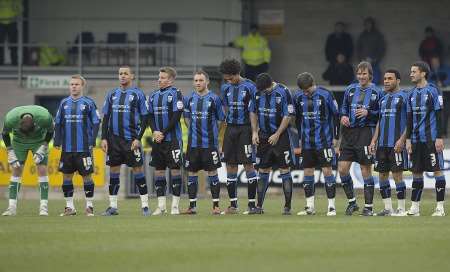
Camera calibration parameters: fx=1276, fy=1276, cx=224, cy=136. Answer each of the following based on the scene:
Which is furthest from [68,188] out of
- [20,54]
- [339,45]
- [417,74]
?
[339,45]

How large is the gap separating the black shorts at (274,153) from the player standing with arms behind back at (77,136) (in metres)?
2.50

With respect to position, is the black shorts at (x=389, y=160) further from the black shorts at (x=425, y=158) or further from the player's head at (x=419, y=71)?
the player's head at (x=419, y=71)

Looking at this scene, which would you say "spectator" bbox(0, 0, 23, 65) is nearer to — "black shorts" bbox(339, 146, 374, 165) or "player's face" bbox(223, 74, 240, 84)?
"player's face" bbox(223, 74, 240, 84)

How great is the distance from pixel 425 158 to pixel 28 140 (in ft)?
20.3

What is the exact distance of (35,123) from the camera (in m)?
19.7

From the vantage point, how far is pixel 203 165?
19.3m

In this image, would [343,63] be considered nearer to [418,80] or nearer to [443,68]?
[443,68]

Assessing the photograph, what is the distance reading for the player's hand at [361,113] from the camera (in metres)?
18.7

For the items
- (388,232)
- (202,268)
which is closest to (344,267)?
(202,268)

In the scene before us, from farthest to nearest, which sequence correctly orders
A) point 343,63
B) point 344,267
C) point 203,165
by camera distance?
point 343,63, point 203,165, point 344,267

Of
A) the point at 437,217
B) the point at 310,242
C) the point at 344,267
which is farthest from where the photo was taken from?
the point at 437,217

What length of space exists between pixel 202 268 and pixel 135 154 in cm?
708

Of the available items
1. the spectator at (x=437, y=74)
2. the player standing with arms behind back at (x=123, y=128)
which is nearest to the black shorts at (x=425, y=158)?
the player standing with arms behind back at (x=123, y=128)

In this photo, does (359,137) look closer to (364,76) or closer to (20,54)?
(364,76)
